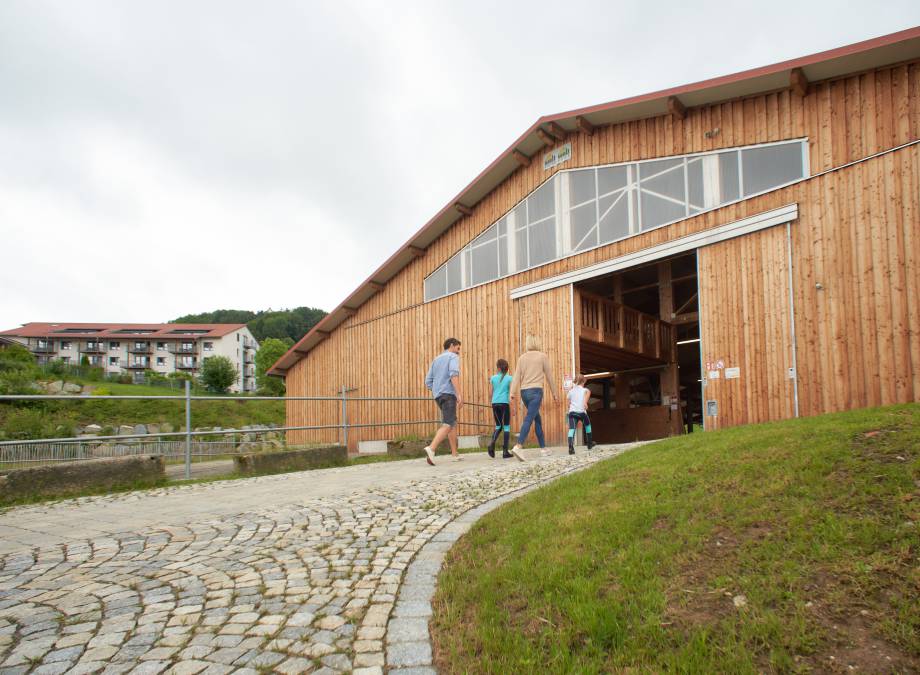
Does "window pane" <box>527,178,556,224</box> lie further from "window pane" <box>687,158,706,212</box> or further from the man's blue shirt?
the man's blue shirt

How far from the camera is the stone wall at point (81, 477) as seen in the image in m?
6.80

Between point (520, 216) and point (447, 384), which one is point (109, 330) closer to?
point (520, 216)

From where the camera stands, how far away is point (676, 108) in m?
11.5

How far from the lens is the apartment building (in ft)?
268

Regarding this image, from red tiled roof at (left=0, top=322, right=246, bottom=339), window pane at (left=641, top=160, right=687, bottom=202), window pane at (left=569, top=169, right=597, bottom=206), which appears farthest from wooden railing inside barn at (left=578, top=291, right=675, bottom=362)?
red tiled roof at (left=0, top=322, right=246, bottom=339)

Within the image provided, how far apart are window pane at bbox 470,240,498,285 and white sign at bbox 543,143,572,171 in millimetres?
2419

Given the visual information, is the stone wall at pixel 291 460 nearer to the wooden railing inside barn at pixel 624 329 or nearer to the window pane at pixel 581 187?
the wooden railing inside barn at pixel 624 329

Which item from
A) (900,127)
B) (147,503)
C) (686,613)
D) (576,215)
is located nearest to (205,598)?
(686,613)

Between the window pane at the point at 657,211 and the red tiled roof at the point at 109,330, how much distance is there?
8240 centimetres

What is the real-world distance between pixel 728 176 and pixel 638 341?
20.5 ft

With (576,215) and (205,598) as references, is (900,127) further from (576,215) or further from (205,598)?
(205,598)

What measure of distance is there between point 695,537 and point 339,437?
1960 cm

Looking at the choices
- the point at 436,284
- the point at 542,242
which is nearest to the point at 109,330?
the point at 436,284

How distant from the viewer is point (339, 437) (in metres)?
21.8
